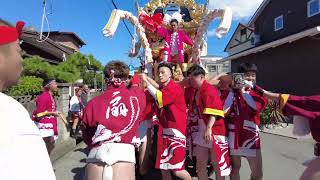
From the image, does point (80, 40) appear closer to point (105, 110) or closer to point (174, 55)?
point (174, 55)

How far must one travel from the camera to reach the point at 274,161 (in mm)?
8391

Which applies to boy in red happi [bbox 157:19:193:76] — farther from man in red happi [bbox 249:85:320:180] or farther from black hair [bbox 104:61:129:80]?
man in red happi [bbox 249:85:320:180]

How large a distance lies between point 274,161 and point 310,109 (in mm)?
5708

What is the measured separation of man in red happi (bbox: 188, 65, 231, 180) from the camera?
4895 millimetres

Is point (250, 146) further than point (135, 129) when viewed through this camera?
Yes

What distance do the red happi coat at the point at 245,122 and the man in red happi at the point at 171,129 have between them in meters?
0.64

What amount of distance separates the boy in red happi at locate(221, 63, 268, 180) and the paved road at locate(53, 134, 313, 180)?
3.46ft

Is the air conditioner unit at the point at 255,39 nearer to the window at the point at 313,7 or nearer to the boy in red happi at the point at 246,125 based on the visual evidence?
the window at the point at 313,7

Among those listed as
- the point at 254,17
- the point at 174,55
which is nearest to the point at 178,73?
the point at 174,55

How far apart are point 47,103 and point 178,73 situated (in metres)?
2.33

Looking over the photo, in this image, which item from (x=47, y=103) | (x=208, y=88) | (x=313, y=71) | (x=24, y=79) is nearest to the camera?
(x=208, y=88)

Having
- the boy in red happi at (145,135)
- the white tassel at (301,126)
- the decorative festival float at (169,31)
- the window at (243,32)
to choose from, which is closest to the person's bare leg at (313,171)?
the white tassel at (301,126)

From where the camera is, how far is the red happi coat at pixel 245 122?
5.02 m

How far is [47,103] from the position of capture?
6930 mm
